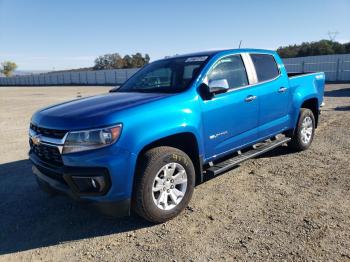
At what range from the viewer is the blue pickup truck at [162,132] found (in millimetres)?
3371

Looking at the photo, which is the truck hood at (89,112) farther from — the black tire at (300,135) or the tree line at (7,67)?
the tree line at (7,67)

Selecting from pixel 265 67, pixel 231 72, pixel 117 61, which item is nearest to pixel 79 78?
pixel 117 61

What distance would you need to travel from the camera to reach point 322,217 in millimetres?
3793

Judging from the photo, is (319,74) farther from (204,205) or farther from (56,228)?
(56,228)

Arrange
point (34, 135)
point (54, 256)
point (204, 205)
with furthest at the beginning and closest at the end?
point (204, 205)
point (34, 135)
point (54, 256)

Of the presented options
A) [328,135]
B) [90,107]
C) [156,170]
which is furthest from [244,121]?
[328,135]

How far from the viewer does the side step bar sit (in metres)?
4.36

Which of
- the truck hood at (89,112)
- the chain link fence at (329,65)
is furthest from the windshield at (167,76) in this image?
the chain link fence at (329,65)

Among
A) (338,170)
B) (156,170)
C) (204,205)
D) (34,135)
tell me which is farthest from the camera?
(338,170)

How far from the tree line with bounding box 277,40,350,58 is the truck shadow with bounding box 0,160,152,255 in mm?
52589

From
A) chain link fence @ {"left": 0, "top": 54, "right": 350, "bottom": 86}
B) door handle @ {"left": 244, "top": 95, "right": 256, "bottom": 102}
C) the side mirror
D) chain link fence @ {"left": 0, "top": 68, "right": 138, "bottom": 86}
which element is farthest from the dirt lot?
chain link fence @ {"left": 0, "top": 68, "right": 138, "bottom": 86}

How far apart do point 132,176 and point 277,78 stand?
3164 millimetres

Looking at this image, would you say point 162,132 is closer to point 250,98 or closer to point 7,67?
point 250,98

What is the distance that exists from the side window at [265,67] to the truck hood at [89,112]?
5.97ft
